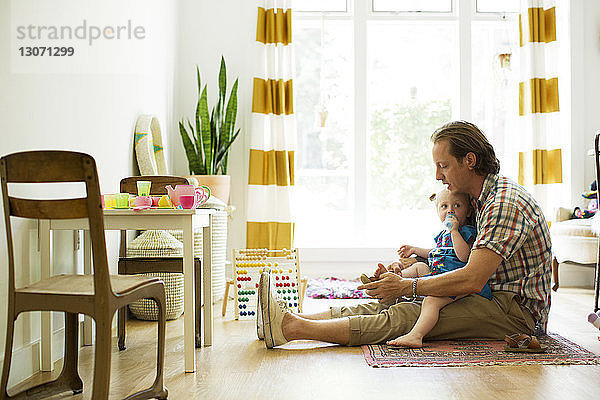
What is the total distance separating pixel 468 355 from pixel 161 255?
1652 mm

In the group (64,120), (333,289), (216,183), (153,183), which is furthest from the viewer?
(216,183)

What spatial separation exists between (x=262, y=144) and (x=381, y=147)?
1.10 m

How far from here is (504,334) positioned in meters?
2.68

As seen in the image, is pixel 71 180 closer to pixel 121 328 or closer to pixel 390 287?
pixel 121 328

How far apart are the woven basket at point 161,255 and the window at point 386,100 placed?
1978mm

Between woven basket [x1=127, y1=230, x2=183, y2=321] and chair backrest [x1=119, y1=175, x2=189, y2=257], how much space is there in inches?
6.0

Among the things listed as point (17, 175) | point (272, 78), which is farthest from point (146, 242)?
point (272, 78)

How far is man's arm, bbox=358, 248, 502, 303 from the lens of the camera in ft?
8.20

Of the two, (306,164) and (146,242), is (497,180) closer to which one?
(146,242)

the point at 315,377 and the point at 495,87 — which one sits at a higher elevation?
the point at 495,87

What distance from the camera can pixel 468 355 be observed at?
250 centimetres

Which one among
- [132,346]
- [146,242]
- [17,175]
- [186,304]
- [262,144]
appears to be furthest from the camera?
[262,144]

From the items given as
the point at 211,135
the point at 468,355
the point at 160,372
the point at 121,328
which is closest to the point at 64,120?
the point at 121,328

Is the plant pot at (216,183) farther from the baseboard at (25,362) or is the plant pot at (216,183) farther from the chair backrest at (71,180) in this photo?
the chair backrest at (71,180)
